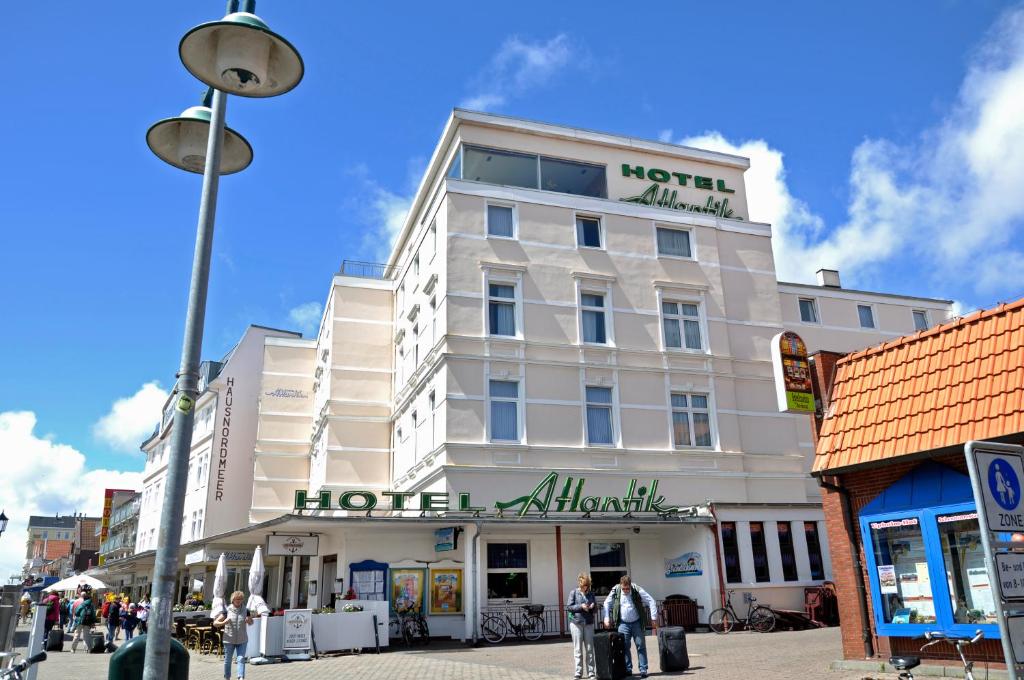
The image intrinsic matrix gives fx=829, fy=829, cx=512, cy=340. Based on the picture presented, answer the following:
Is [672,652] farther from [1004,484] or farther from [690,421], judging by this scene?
[690,421]

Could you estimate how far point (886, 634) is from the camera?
13.4m

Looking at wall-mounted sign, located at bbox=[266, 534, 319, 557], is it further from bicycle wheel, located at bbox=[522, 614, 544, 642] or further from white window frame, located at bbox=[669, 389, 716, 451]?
white window frame, located at bbox=[669, 389, 716, 451]

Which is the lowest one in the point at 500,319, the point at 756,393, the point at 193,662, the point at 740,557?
the point at 193,662

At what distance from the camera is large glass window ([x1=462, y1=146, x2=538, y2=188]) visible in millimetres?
30562

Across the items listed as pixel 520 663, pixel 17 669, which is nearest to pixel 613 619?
pixel 520 663

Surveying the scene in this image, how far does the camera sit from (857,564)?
1414cm

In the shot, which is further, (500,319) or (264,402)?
(264,402)

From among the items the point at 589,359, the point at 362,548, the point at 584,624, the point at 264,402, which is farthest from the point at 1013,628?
the point at 264,402

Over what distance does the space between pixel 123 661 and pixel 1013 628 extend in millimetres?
6996

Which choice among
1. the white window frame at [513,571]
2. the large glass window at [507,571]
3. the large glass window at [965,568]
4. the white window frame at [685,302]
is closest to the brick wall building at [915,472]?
the large glass window at [965,568]

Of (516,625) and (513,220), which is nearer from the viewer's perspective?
(516,625)

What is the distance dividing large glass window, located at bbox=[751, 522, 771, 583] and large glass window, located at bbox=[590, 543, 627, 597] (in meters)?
4.14

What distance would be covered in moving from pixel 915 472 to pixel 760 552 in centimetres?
1384

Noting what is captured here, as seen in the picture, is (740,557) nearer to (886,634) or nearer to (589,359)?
(589,359)
